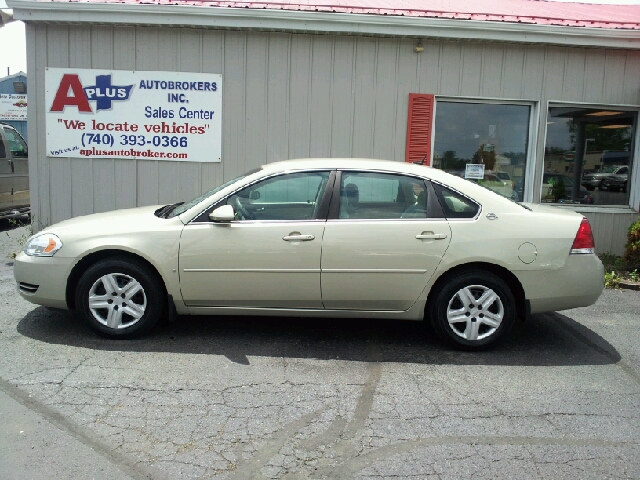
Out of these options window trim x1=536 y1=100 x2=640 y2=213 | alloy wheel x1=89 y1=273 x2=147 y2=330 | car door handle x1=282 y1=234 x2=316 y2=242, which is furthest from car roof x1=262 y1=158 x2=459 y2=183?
window trim x1=536 y1=100 x2=640 y2=213

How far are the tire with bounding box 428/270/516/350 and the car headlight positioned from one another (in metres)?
3.21

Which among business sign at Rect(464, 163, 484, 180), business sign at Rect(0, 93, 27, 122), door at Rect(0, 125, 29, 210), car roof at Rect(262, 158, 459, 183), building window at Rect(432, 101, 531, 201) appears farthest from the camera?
business sign at Rect(0, 93, 27, 122)

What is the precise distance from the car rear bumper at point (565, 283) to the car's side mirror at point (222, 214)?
241 centimetres

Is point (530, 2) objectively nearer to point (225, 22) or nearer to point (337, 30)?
point (337, 30)

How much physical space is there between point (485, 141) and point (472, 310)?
4.61 m

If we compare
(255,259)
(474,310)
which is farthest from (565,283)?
(255,259)

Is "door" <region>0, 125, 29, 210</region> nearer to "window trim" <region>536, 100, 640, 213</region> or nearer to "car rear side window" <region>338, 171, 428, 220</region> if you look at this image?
"car rear side window" <region>338, 171, 428, 220</region>

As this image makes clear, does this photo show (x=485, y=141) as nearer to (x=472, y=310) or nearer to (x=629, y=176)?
(x=629, y=176)

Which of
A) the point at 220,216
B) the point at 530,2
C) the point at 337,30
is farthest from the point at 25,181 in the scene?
the point at 530,2

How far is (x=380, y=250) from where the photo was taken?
4555 millimetres

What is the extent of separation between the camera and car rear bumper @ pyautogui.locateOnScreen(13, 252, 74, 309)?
15.3 ft

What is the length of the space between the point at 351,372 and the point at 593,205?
6.23m

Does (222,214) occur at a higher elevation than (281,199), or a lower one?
lower

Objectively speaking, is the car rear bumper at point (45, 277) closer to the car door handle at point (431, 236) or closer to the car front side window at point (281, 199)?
the car front side window at point (281, 199)
